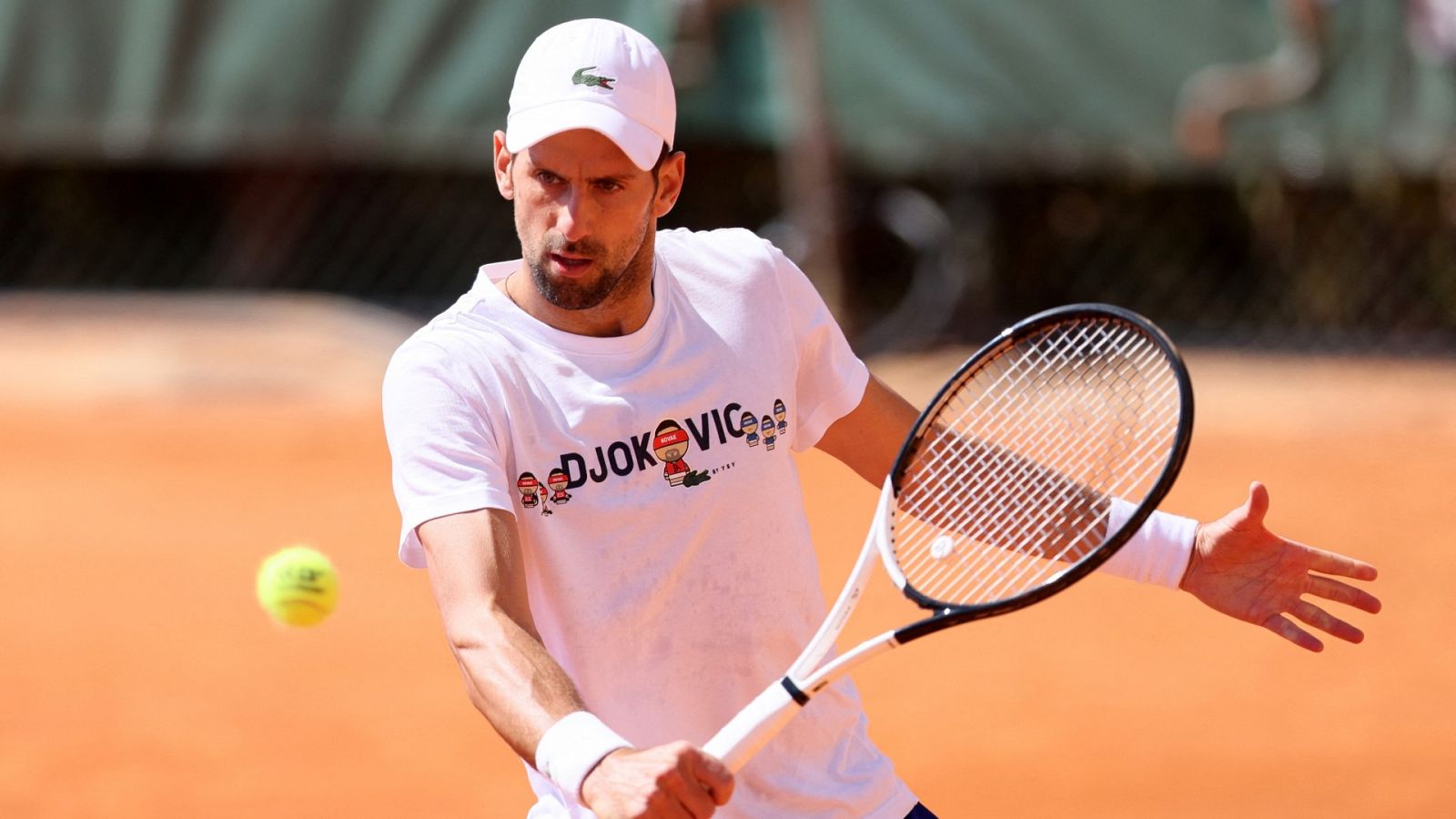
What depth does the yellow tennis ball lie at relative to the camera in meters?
3.79

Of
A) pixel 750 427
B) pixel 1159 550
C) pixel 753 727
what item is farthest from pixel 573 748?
pixel 1159 550

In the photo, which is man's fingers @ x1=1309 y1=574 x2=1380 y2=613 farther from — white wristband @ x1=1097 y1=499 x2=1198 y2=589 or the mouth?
the mouth

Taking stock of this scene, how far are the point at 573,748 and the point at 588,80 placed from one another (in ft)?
3.09

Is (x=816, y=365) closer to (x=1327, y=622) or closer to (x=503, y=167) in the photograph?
(x=503, y=167)

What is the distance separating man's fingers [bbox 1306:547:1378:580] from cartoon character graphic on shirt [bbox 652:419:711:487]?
941mm

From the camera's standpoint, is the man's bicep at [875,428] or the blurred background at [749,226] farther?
the blurred background at [749,226]

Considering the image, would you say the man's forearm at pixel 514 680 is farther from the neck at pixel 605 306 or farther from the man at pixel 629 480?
the neck at pixel 605 306

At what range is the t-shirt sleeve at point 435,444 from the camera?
2.55 metres

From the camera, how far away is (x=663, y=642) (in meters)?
2.75

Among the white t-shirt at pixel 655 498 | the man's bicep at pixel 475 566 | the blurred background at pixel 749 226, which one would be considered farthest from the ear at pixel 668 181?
the blurred background at pixel 749 226

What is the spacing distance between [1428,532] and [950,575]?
563 centimetres

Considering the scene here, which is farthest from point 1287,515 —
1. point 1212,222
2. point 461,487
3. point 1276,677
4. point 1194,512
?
point 461,487

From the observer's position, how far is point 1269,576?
290 cm

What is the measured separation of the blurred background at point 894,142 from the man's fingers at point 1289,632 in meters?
8.44
